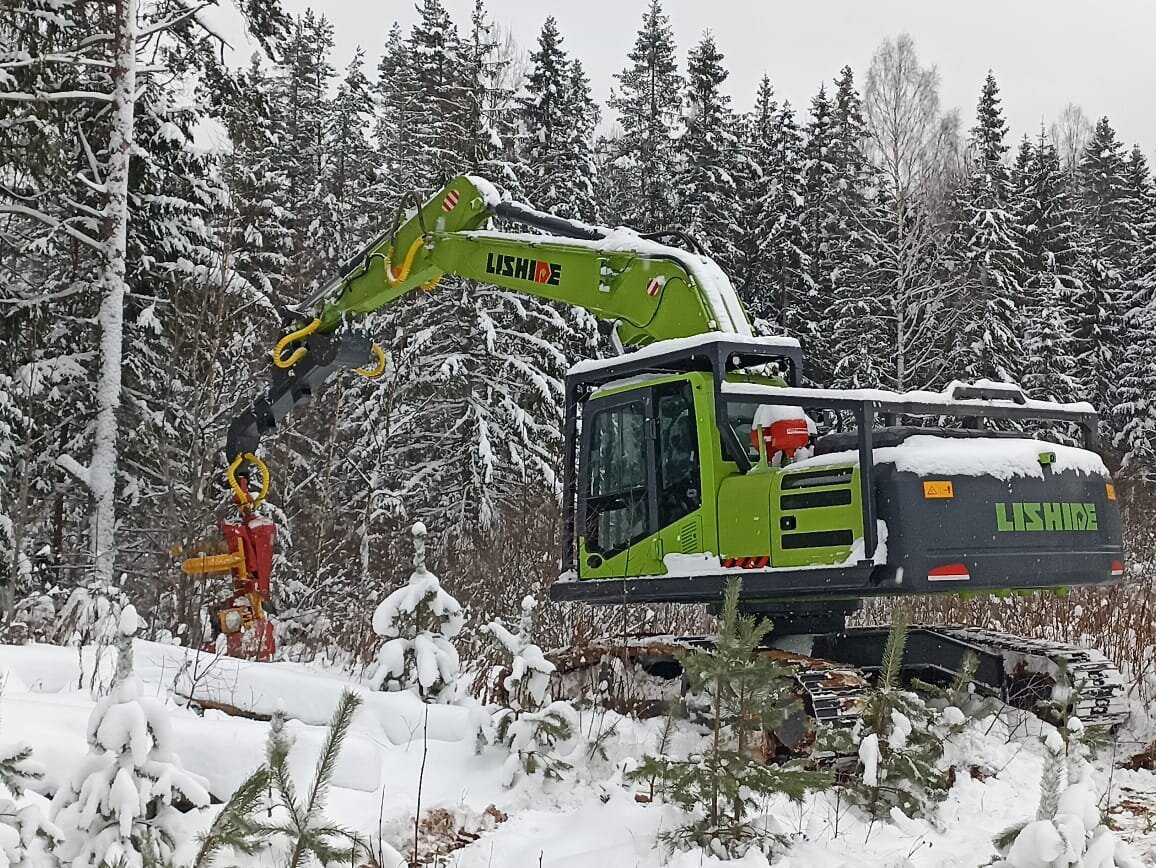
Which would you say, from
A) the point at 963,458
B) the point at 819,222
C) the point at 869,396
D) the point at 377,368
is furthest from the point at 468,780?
the point at 819,222

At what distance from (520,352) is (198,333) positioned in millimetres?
8653

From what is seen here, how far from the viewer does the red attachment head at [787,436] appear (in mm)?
6883

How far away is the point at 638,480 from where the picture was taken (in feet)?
25.5

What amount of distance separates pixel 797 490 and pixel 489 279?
4215 millimetres

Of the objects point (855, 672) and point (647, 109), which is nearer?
point (855, 672)

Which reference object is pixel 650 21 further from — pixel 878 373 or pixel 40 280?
pixel 40 280

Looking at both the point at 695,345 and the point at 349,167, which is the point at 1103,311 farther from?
the point at 695,345

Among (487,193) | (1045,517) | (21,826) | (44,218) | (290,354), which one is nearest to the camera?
(21,826)

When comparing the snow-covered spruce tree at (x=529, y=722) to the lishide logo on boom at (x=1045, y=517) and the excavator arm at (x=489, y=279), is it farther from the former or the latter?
the excavator arm at (x=489, y=279)

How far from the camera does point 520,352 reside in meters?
21.8

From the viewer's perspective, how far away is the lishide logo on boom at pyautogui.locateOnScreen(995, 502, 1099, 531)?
6539 mm

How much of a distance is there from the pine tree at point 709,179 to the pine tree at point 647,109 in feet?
6.95

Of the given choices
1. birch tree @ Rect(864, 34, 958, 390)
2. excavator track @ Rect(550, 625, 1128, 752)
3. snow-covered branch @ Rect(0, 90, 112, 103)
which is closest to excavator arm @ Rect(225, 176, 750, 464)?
excavator track @ Rect(550, 625, 1128, 752)

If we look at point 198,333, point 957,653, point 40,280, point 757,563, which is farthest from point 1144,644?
point 40,280
